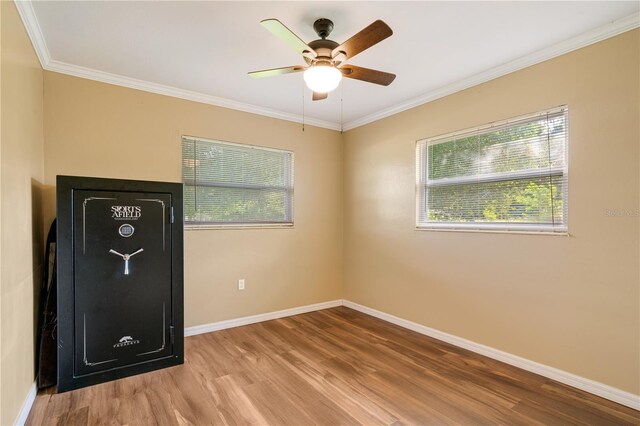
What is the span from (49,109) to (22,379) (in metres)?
2.15

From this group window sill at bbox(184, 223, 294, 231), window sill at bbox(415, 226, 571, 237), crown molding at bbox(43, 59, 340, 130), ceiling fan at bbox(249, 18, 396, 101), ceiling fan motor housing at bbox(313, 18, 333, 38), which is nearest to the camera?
ceiling fan at bbox(249, 18, 396, 101)

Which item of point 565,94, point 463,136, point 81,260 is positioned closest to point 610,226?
point 565,94

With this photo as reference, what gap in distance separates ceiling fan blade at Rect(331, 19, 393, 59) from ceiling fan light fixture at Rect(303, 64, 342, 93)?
0.13m

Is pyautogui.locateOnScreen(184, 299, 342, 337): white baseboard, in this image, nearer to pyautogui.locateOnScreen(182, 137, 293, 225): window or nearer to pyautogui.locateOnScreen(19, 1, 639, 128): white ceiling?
pyautogui.locateOnScreen(182, 137, 293, 225): window

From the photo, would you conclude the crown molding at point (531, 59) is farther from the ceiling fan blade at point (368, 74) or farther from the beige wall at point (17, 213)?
the beige wall at point (17, 213)

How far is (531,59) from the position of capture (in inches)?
103

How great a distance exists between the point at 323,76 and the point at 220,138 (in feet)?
6.42

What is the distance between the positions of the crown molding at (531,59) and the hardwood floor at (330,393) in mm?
2558

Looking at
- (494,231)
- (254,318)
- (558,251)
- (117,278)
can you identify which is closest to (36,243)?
(117,278)

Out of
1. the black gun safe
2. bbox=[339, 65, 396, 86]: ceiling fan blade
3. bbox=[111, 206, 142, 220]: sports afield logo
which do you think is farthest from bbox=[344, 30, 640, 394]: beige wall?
bbox=[111, 206, 142, 220]: sports afield logo

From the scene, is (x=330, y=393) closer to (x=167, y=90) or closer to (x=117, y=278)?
(x=117, y=278)

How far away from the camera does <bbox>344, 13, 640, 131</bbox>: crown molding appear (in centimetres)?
218

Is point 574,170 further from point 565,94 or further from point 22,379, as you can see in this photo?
point 22,379

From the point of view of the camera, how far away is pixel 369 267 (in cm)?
421
